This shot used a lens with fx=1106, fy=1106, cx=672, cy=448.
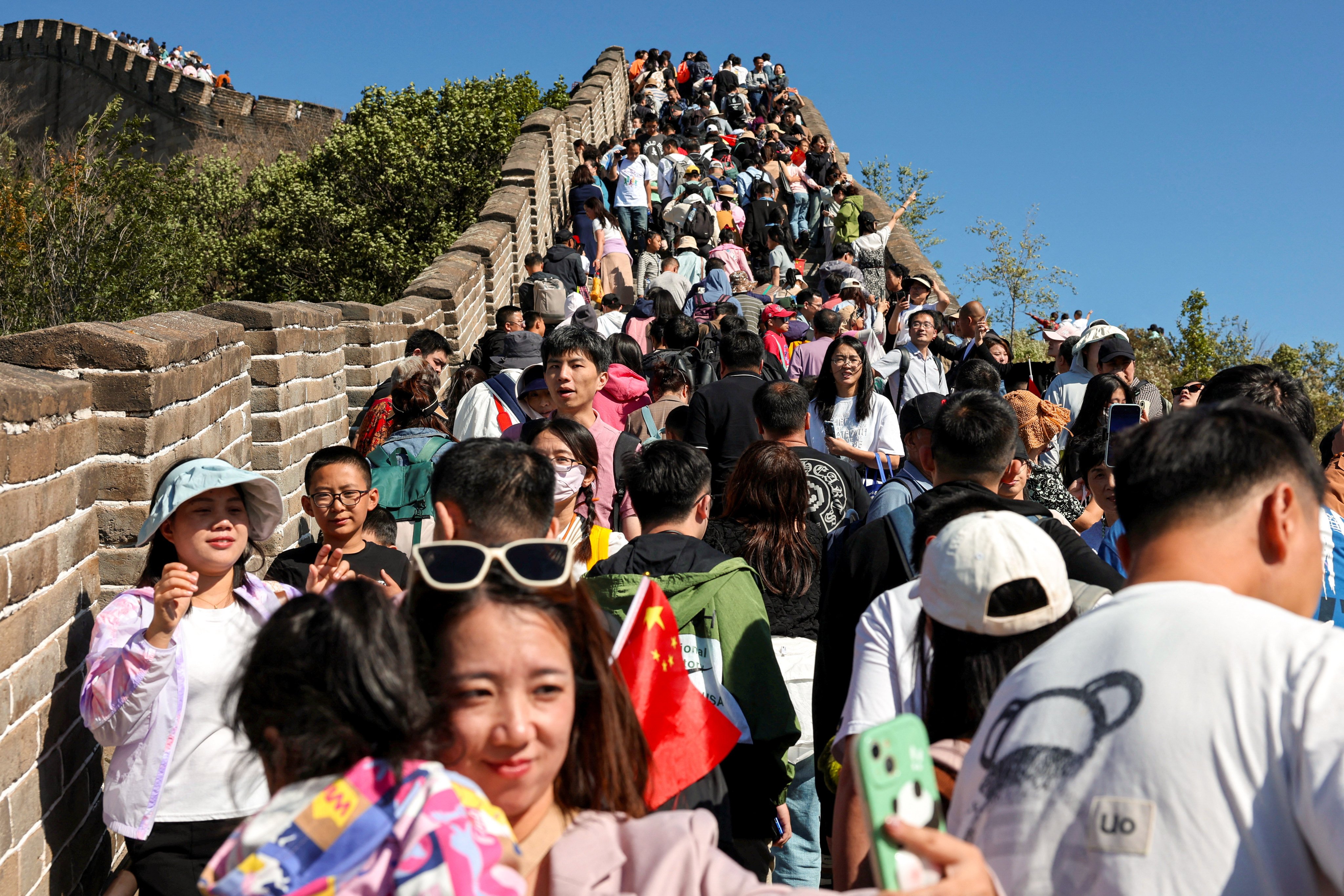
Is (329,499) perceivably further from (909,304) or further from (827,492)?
(909,304)

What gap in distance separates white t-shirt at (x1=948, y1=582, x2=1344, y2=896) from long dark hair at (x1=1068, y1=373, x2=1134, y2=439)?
4.96 meters

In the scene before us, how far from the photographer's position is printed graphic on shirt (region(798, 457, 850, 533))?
4656 mm

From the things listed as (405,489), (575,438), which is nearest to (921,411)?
(575,438)

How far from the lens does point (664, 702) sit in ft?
8.75

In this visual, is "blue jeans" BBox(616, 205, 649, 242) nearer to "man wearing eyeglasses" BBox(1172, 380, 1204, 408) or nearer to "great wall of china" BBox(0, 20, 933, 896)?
"great wall of china" BBox(0, 20, 933, 896)

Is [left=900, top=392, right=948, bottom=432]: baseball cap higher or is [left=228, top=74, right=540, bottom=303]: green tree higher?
[left=228, top=74, right=540, bottom=303]: green tree

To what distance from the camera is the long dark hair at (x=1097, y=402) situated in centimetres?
640

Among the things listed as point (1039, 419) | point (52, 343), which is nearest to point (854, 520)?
point (1039, 419)

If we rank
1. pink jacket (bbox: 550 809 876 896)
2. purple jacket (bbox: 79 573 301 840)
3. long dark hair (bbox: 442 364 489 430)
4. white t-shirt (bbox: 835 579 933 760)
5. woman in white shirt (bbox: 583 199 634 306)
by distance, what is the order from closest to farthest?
pink jacket (bbox: 550 809 876 896) → white t-shirt (bbox: 835 579 933 760) → purple jacket (bbox: 79 573 301 840) → long dark hair (bbox: 442 364 489 430) → woman in white shirt (bbox: 583 199 634 306)

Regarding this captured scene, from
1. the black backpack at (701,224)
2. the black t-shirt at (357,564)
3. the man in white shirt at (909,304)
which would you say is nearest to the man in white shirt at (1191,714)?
the black t-shirt at (357,564)

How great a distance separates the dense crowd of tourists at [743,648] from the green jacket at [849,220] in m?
12.2

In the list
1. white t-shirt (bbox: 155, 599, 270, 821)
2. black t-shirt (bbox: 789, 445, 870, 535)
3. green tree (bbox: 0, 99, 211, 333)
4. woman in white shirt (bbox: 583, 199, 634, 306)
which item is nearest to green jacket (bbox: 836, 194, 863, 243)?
woman in white shirt (bbox: 583, 199, 634, 306)

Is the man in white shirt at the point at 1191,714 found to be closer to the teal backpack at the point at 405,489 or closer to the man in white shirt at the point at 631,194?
the teal backpack at the point at 405,489

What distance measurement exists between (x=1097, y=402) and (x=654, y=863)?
5366 millimetres
